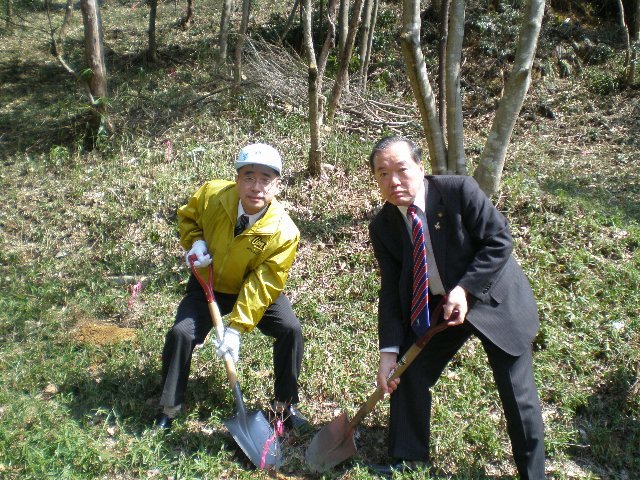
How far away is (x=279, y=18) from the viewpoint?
472 inches

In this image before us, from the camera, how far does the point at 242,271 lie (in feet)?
12.2

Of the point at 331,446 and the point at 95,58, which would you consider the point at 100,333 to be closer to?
the point at 331,446

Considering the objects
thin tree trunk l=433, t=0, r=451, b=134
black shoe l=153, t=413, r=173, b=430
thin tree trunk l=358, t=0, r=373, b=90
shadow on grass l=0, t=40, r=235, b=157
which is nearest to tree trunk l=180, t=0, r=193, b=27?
shadow on grass l=0, t=40, r=235, b=157

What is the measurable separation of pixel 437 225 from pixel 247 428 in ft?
5.41

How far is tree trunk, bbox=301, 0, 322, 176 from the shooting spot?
6492 millimetres

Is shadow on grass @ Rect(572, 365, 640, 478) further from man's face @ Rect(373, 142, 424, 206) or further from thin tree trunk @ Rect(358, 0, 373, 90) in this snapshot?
thin tree trunk @ Rect(358, 0, 373, 90)

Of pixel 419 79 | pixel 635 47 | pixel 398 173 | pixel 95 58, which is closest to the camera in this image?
pixel 398 173

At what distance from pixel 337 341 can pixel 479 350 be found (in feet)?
3.55

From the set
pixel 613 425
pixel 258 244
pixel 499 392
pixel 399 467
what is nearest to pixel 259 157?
pixel 258 244

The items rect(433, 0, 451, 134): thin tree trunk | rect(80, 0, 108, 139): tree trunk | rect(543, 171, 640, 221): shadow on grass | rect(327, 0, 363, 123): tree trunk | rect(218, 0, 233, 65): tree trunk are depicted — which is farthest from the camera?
rect(218, 0, 233, 65): tree trunk

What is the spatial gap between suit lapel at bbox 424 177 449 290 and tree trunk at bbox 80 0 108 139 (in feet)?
19.5

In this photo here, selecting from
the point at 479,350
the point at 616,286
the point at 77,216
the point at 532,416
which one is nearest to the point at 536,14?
the point at 616,286

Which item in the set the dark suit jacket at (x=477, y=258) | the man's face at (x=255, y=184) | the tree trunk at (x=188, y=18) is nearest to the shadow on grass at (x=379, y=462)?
the dark suit jacket at (x=477, y=258)

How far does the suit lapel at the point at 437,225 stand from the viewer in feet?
10.5
